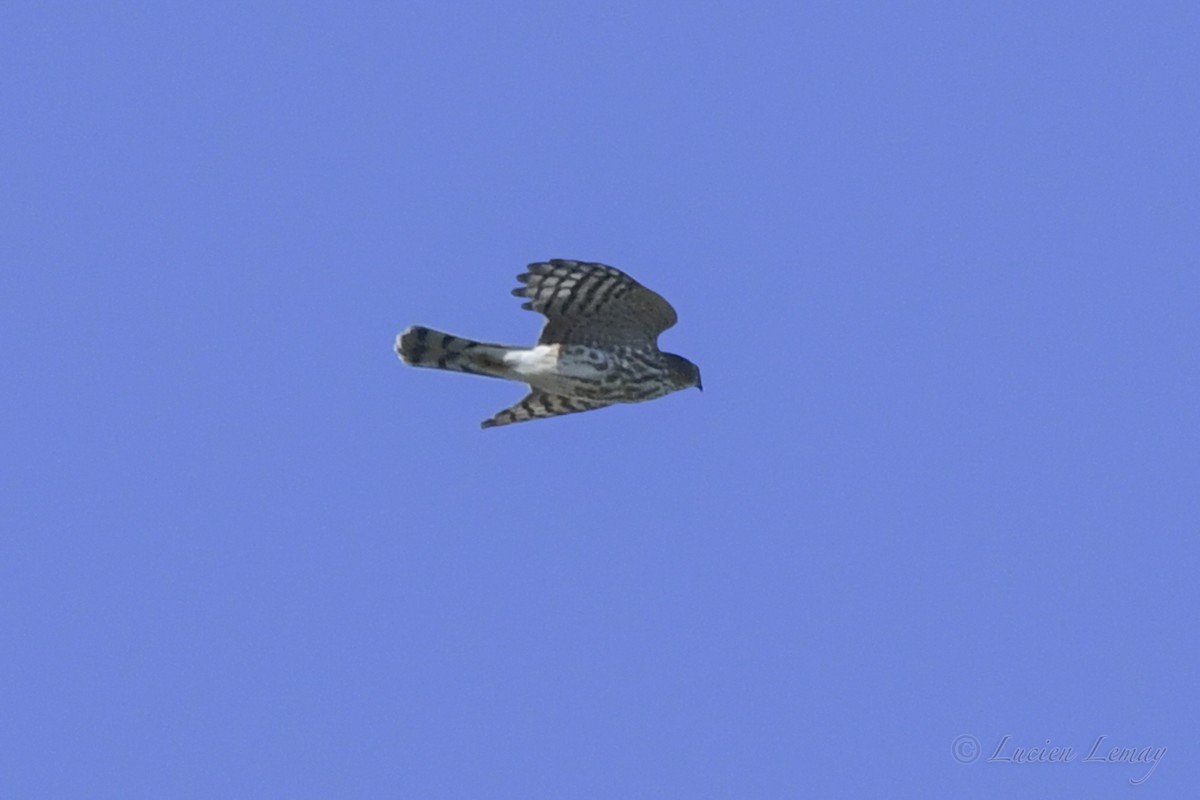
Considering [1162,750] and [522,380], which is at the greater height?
[522,380]

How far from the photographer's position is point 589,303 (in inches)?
1104

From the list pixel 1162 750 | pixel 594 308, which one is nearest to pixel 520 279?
pixel 594 308

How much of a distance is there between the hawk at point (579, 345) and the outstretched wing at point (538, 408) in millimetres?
410

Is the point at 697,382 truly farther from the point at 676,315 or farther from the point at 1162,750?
the point at 1162,750

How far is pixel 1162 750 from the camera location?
28.6 m

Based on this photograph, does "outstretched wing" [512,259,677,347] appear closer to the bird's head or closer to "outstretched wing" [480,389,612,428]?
the bird's head

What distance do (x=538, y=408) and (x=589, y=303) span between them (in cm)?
123

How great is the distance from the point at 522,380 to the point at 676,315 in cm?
127

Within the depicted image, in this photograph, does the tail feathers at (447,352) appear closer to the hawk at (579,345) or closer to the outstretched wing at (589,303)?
the hawk at (579,345)

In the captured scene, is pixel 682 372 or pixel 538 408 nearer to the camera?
pixel 682 372

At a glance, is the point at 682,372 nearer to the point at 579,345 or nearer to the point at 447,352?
the point at 579,345

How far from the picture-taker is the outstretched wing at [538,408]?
28.8 metres

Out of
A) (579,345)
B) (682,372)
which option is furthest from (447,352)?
(682,372)

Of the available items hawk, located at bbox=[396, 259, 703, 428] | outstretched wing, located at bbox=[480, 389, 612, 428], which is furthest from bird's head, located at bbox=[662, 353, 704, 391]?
outstretched wing, located at bbox=[480, 389, 612, 428]
